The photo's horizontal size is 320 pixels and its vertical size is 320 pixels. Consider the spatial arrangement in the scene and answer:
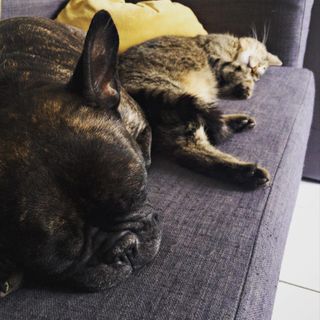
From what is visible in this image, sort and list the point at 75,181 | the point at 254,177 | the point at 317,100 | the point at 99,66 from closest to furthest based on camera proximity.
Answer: the point at 75,181, the point at 99,66, the point at 254,177, the point at 317,100

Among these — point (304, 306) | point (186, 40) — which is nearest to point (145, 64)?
point (186, 40)

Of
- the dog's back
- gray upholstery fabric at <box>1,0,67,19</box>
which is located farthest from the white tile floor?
gray upholstery fabric at <box>1,0,67,19</box>

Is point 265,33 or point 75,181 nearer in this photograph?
point 75,181

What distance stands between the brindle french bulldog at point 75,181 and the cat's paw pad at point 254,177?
0.33 metres

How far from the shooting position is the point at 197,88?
5.59ft

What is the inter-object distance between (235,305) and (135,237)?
0.86 ft

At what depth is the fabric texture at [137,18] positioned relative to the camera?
1.81m

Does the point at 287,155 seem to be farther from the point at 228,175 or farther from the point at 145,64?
the point at 145,64

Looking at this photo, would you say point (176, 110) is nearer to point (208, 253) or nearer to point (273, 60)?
point (208, 253)

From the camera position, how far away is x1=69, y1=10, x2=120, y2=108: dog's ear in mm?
831

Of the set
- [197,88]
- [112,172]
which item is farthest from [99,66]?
[197,88]

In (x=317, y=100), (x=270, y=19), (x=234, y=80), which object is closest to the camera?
(x=234, y=80)

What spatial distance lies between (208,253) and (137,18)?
1252 millimetres

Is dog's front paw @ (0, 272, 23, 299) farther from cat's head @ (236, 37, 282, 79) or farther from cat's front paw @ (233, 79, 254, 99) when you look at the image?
cat's head @ (236, 37, 282, 79)
